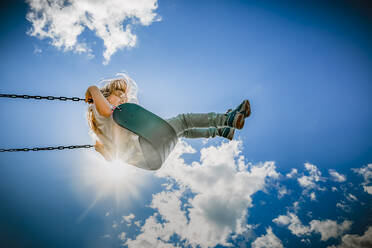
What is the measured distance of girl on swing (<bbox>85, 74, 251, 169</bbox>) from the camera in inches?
96.3

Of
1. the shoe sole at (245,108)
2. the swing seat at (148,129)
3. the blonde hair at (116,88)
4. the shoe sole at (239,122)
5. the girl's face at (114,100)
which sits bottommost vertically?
the swing seat at (148,129)

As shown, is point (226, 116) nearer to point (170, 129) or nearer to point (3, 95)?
point (170, 129)

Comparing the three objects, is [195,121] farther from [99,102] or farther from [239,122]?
[99,102]

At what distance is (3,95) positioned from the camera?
7.01ft

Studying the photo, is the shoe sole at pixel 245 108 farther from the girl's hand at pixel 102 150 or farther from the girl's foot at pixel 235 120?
the girl's hand at pixel 102 150

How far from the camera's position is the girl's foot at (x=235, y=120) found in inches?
107

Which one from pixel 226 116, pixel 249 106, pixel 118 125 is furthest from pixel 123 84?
pixel 249 106

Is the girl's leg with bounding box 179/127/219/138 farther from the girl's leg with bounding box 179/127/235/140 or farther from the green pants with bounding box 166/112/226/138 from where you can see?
the green pants with bounding box 166/112/226/138

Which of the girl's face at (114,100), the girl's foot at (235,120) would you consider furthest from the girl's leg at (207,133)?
the girl's face at (114,100)

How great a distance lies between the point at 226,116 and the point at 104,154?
2.02 meters

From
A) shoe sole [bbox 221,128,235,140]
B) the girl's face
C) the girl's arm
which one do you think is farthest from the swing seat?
shoe sole [bbox 221,128,235,140]

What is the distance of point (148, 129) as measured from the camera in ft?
7.56

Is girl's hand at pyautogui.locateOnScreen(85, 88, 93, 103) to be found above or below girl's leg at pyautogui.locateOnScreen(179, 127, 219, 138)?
below

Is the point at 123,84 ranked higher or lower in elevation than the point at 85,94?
higher
